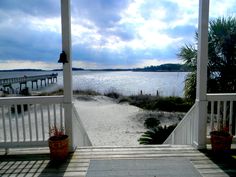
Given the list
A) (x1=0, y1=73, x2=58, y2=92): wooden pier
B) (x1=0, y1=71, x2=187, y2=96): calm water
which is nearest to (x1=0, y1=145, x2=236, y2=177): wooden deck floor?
(x1=0, y1=71, x2=187, y2=96): calm water

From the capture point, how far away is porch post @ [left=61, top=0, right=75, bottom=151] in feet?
11.8

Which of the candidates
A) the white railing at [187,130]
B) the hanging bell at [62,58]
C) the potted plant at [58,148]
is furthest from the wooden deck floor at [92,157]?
the hanging bell at [62,58]

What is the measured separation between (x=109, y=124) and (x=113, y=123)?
0.22m

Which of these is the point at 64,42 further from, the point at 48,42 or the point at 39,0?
the point at 39,0

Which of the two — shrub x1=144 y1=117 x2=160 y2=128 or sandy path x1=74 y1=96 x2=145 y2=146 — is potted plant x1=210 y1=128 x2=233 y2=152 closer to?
sandy path x1=74 y1=96 x2=145 y2=146

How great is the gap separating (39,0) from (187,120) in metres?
3.53

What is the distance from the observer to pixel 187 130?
4406mm

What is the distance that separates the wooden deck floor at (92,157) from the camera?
122 inches

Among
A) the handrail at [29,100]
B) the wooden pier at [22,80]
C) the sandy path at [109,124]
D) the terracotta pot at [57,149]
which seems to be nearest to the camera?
the terracotta pot at [57,149]

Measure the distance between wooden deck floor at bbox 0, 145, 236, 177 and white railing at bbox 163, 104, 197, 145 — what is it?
0.29 m

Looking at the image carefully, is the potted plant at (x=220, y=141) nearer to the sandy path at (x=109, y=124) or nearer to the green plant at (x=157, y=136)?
the green plant at (x=157, y=136)

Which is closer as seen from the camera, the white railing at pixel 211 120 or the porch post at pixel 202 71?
the porch post at pixel 202 71

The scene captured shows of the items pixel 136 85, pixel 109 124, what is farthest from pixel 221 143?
pixel 136 85

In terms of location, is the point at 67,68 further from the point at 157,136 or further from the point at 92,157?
the point at 157,136
